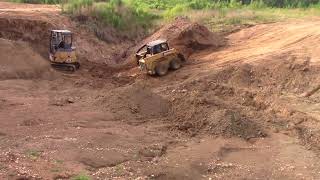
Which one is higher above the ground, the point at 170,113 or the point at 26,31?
the point at 26,31

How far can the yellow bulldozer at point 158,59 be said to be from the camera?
25812mm

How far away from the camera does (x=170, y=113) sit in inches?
852

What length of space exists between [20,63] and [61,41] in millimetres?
2192

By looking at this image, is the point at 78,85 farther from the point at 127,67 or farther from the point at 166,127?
the point at 166,127

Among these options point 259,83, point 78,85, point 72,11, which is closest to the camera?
point 259,83

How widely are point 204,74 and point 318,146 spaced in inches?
295

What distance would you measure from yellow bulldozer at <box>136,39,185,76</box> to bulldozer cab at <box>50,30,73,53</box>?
134 inches

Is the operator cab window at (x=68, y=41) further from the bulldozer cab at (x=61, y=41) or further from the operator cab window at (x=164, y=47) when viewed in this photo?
the operator cab window at (x=164, y=47)

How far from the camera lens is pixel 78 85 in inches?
1024

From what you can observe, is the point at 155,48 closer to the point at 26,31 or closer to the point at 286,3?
the point at 26,31

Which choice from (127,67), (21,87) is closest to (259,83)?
(127,67)

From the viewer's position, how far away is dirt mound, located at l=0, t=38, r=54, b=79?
26812 mm

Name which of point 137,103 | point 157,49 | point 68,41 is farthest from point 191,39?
point 137,103

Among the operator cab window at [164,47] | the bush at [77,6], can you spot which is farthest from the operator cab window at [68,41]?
the bush at [77,6]
